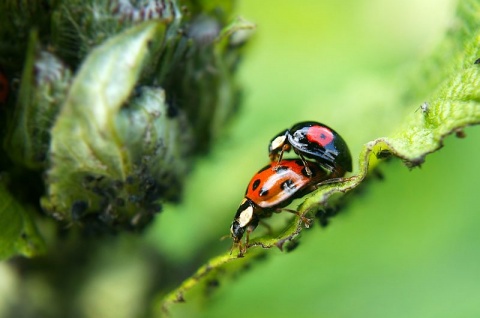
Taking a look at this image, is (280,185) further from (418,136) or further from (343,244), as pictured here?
(343,244)

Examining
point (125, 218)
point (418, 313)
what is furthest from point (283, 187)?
point (418, 313)

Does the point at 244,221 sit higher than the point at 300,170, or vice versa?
the point at 300,170

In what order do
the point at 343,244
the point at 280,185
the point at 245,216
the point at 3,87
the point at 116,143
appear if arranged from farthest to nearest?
the point at 343,244 → the point at 245,216 → the point at 280,185 → the point at 3,87 → the point at 116,143

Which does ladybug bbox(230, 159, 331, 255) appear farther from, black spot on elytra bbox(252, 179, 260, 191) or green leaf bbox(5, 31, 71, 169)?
green leaf bbox(5, 31, 71, 169)

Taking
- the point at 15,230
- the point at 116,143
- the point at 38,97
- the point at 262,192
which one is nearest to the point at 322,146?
the point at 262,192

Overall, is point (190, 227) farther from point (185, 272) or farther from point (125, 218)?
point (125, 218)

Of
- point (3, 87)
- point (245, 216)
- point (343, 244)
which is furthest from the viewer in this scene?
point (343, 244)

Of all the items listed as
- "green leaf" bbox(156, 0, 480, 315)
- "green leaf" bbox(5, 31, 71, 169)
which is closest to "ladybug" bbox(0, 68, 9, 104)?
"green leaf" bbox(5, 31, 71, 169)

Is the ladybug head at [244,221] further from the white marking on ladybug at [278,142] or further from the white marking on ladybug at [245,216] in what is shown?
the white marking on ladybug at [278,142]
